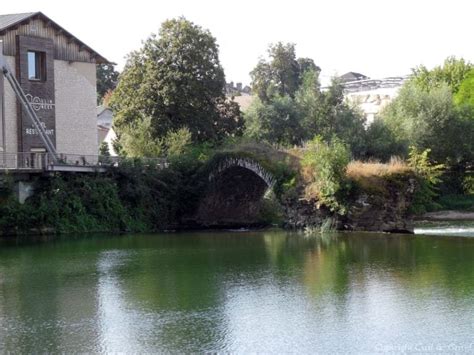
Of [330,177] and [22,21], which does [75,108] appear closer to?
[22,21]

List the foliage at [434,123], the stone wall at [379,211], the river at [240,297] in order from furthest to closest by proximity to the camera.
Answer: the foliage at [434,123] → the stone wall at [379,211] → the river at [240,297]

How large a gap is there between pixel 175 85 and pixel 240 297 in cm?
3484

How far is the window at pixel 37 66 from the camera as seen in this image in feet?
158

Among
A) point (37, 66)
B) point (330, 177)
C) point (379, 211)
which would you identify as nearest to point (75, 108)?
point (37, 66)

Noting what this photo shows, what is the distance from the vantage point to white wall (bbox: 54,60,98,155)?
164ft

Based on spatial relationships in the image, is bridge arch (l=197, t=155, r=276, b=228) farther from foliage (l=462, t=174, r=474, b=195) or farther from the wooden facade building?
foliage (l=462, t=174, r=474, b=195)

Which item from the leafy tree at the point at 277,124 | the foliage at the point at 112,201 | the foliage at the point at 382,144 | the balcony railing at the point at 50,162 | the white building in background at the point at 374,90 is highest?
the white building in background at the point at 374,90

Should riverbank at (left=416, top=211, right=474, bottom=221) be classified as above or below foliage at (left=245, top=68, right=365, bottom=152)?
below

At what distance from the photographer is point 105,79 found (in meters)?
102

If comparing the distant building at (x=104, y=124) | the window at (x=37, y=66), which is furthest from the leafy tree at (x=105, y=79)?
the window at (x=37, y=66)

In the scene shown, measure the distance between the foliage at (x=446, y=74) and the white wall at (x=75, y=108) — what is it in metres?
34.7

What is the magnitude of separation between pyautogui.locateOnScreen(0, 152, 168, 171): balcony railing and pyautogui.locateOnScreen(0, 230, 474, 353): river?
7305 mm

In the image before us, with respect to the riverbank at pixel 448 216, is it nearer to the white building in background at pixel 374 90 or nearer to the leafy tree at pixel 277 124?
the leafy tree at pixel 277 124

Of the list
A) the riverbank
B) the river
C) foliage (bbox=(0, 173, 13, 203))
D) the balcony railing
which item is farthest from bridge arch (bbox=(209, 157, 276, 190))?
the riverbank
